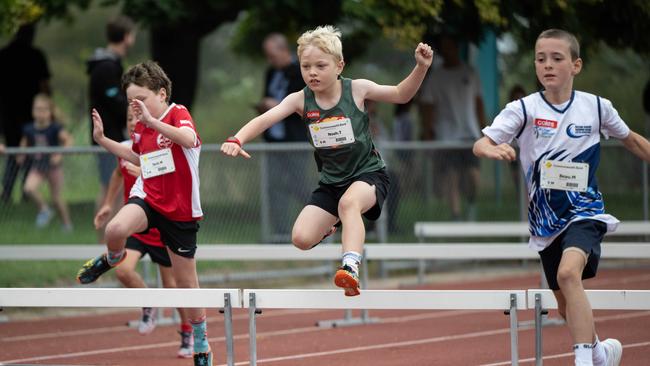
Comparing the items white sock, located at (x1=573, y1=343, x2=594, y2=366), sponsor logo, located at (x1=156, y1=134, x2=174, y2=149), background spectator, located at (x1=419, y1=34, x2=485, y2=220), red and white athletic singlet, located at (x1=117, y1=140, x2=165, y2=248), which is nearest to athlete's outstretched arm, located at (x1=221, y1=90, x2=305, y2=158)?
sponsor logo, located at (x1=156, y1=134, x2=174, y2=149)

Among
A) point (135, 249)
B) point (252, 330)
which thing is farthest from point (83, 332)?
point (252, 330)

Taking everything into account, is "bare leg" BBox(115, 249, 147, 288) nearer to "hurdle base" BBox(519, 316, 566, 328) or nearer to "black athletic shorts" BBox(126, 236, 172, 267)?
"black athletic shorts" BBox(126, 236, 172, 267)

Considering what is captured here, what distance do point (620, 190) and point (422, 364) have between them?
20.3 feet

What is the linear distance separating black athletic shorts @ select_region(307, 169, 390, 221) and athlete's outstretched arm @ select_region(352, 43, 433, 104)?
1.62 ft

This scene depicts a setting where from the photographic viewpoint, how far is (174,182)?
816 centimetres

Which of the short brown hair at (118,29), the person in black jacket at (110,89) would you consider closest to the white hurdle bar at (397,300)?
the person in black jacket at (110,89)

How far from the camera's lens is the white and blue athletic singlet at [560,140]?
23.4 ft

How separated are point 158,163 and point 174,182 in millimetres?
166

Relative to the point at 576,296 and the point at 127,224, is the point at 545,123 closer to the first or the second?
the point at 576,296

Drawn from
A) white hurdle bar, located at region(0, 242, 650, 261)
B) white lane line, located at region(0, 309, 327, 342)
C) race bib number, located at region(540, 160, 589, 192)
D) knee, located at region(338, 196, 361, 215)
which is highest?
race bib number, located at region(540, 160, 589, 192)

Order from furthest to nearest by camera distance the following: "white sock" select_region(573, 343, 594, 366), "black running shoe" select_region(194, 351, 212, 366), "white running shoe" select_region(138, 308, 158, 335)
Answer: "white running shoe" select_region(138, 308, 158, 335) < "black running shoe" select_region(194, 351, 212, 366) < "white sock" select_region(573, 343, 594, 366)

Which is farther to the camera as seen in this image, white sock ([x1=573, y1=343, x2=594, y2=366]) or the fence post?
the fence post

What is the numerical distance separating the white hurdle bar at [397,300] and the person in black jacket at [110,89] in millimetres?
5042

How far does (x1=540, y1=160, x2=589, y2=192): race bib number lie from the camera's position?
712cm
